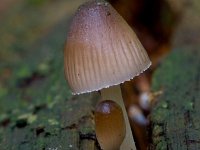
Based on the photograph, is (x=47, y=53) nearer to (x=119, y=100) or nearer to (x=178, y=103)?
(x=178, y=103)

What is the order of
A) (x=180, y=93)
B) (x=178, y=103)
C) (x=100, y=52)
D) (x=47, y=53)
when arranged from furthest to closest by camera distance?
(x=47, y=53), (x=180, y=93), (x=178, y=103), (x=100, y=52)

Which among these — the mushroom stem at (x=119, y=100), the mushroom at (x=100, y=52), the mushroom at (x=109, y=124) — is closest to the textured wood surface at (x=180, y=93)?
the mushroom stem at (x=119, y=100)

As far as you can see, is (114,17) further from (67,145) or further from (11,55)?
(11,55)

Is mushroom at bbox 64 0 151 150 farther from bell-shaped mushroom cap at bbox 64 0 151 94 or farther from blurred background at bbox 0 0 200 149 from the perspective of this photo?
blurred background at bbox 0 0 200 149

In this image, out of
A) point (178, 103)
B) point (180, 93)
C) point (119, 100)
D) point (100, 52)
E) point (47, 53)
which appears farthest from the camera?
point (47, 53)

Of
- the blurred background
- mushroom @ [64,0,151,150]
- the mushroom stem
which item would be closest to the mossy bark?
the mushroom stem

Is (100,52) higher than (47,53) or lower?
lower

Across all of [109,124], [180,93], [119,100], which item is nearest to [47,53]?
[180,93]

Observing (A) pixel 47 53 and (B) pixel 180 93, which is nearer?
(B) pixel 180 93
